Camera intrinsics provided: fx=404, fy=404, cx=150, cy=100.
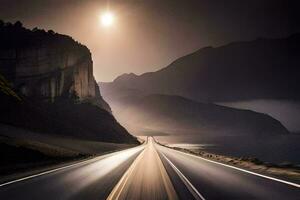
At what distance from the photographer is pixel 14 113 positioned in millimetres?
89125

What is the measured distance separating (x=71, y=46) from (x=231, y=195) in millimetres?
139267

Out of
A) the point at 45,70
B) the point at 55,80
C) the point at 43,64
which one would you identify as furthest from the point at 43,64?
the point at 55,80

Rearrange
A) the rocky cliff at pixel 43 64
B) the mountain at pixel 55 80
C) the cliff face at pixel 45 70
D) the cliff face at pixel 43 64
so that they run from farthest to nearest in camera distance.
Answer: the rocky cliff at pixel 43 64 → the cliff face at pixel 43 64 → the cliff face at pixel 45 70 → the mountain at pixel 55 80

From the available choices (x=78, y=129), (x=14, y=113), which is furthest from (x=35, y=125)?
(x=78, y=129)

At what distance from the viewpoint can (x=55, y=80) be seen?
12950 centimetres

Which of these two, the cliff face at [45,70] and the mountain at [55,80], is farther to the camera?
the cliff face at [45,70]

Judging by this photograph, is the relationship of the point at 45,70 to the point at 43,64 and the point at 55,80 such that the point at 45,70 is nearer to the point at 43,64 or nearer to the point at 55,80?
the point at 43,64

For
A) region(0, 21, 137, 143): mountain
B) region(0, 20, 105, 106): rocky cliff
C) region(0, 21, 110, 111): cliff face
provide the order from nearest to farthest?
1. region(0, 21, 137, 143): mountain
2. region(0, 21, 110, 111): cliff face
3. region(0, 20, 105, 106): rocky cliff

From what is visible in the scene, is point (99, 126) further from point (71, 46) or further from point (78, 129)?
point (71, 46)

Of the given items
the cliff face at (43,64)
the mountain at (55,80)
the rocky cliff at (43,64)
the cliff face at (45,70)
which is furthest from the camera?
the rocky cliff at (43,64)

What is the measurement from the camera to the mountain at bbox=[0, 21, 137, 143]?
11481cm

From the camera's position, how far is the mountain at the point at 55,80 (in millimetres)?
114812

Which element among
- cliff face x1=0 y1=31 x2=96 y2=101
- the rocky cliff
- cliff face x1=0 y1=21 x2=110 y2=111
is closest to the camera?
cliff face x1=0 y1=31 x2=96 y2=101

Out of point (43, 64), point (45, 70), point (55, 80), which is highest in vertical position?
point (43, 64)
